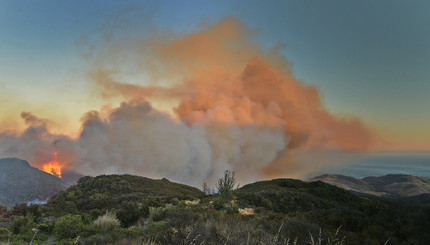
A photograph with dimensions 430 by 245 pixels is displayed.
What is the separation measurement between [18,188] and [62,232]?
13776 centimetres

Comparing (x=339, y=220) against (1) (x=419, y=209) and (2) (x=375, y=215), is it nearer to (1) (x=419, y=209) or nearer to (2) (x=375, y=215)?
(2) (x=375, y=215)

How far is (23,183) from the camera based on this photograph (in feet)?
368

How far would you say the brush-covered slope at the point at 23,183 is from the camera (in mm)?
95875

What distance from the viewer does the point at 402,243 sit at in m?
7.57

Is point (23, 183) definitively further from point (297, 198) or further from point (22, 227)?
point (297, 198)

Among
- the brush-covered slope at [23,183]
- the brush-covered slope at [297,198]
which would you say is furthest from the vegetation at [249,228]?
the brush-covered slope at [23,183]

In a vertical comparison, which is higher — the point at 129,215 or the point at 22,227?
the point at 22,227

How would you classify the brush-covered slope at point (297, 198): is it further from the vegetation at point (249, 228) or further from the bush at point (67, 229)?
the bush at point (67, 229)

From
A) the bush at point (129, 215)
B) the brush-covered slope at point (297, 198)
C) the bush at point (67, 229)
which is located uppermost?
the bush at point (67, 229)

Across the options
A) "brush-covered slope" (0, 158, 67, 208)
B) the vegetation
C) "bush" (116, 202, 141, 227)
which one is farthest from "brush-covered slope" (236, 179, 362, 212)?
"brush-covered slope" (0, 158, 67, 208)

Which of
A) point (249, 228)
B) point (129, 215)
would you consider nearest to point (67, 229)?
point (129, 215)

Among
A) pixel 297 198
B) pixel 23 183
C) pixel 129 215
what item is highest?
pixel 23 183

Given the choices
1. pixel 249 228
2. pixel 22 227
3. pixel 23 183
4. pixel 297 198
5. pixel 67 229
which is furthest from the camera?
pixel 23 183

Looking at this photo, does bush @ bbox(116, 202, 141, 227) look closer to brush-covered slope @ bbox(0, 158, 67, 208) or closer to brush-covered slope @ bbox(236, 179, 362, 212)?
brush-covered slope @ bbox(236, 179, 362, 212)
